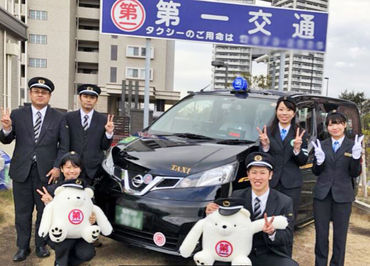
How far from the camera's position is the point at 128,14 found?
→ 660 centimetres

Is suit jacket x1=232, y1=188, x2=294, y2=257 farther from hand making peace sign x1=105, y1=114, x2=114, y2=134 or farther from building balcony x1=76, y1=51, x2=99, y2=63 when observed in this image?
building balcony x1=76, y1=51, x2=99, y2=63

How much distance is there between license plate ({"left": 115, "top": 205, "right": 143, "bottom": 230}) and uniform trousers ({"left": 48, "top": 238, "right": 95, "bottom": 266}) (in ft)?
1.28

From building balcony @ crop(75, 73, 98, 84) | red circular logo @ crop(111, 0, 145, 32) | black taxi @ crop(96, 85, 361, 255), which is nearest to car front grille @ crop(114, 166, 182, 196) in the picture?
black taxi @ crop(96, 85, 361, 255)

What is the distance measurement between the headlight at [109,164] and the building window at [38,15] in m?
31.4

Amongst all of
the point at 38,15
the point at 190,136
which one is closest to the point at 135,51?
the point at 38,15

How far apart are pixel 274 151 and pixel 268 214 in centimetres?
83

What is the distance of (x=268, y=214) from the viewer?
97.7 inches

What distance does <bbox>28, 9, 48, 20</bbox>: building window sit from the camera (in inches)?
1211

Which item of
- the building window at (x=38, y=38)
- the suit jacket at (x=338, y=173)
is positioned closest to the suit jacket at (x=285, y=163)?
the suit jacket at (x=338, y=173)

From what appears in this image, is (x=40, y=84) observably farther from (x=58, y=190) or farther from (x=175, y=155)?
(x=175, y=155)

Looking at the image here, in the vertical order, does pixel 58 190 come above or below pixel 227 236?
above

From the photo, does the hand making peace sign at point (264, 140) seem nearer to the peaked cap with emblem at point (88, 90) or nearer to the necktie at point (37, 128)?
the peaked cap with emblem at point (88, 90)

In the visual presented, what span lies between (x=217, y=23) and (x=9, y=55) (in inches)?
244

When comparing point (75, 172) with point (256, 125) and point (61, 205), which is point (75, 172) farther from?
point (256, 125)
